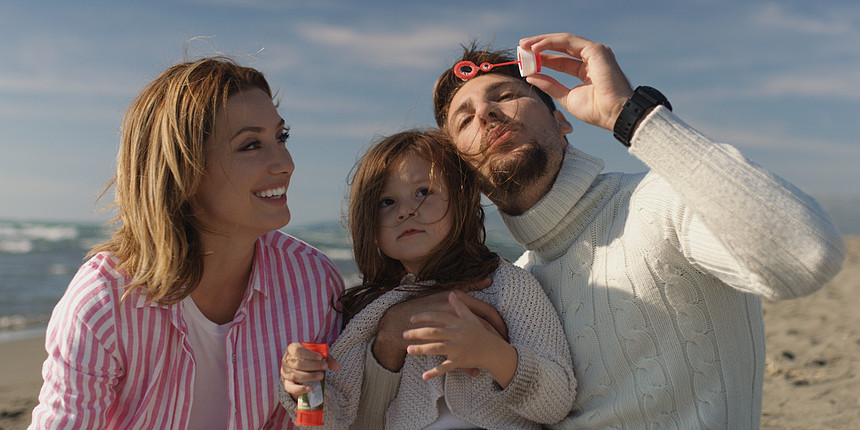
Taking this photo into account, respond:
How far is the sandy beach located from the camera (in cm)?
429

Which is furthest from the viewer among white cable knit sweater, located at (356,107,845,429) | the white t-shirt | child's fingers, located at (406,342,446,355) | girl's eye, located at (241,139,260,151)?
the white t-shirt

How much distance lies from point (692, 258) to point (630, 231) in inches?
12.8

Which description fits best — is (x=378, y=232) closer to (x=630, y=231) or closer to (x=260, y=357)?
(x=260, y=357)

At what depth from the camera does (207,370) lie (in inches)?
104

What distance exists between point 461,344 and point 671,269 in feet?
2.63

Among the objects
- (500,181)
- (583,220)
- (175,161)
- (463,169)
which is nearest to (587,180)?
(583,220)

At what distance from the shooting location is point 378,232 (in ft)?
8.98

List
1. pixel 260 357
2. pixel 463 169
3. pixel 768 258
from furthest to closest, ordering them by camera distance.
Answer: pixel 463 169
pixel 260 357
pixel 768 258

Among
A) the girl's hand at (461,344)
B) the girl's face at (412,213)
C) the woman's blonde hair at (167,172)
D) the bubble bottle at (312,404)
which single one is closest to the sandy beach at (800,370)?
the woman's blonde hair at (167,172)

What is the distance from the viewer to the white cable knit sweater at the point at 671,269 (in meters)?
1.73

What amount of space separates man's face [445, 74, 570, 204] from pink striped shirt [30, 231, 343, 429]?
2.86 ft

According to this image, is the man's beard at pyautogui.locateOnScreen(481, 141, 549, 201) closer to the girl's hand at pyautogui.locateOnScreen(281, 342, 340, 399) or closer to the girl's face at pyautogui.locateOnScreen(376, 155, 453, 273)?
the girl's face at pyautogui.locateOnScreen(376, 155, 453, 273)

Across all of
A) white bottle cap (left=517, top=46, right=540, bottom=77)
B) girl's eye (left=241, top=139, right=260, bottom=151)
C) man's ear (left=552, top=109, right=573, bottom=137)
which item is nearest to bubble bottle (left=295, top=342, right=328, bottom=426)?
girl's eye (left=241, top=139, right=260, bottom=151)

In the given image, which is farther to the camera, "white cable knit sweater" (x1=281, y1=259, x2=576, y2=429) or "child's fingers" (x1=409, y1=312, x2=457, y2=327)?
"white cable knit sweater" (x1=281, y1=259, x2=576, y2=429)
